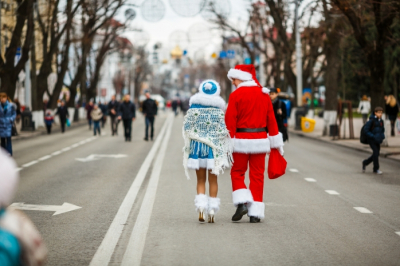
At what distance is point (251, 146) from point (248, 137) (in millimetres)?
117

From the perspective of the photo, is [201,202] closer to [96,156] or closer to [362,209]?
[362,209]

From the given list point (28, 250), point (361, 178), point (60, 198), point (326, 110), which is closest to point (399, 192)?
point (361, 178)

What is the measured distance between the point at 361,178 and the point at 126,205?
614 centimetres

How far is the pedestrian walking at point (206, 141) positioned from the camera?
858 cm

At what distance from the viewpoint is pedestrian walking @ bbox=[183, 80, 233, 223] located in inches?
338

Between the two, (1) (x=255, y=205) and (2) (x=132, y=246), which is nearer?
(2) (x=132, y=246)

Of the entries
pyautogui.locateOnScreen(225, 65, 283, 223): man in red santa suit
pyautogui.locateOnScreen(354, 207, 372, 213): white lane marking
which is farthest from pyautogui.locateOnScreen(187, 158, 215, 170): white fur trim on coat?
pyautogui.locateOnScreen(354, 207, 372, 213): white lane marking

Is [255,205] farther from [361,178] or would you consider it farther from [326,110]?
[326,110]

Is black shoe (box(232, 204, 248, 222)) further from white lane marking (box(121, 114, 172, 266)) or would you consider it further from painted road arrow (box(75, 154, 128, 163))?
painted road arrow (box(75, 154, 128, 163))

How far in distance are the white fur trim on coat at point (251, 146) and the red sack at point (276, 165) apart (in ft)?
0.86

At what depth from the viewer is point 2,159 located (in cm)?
262

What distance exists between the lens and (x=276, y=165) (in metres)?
8.77

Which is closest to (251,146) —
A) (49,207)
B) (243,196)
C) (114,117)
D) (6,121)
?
(243,196)

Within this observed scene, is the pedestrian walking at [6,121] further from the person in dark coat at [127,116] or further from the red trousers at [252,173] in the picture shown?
the person in dark coat at [127,116]
